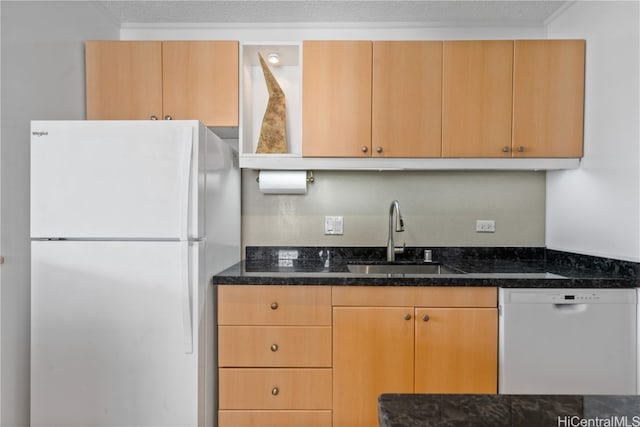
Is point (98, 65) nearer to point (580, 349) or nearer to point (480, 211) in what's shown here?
point (480, 211)

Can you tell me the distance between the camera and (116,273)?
150cm

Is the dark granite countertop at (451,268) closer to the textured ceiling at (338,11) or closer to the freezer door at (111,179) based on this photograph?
the freezer door at (111,179)

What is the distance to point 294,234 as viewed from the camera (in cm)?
232

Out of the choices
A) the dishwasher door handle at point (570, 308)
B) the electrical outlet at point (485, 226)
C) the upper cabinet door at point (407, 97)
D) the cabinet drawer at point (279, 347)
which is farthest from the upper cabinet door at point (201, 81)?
the dishwasher door handle at point (570, 308)

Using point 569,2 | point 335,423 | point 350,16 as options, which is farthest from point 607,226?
point 350,16

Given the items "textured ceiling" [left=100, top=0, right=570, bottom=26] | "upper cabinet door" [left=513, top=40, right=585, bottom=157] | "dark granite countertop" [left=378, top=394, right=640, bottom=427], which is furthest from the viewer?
→ "textured ceiling" [left=100, top=0, right=570, bottom=26]

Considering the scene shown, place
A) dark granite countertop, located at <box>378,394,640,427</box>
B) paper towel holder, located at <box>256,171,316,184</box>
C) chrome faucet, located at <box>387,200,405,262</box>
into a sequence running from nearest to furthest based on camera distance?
dark granite countertop, located at <box>378,394,640,427</box>
chrome faucet, located at <box>387,200,405,262</box>
paper towel holder, located at <box>256,171,316,184</box>

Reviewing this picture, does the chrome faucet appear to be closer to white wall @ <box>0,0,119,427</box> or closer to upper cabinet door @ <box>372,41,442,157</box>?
upper cabinet door @ <box>372,41,442,157</box>

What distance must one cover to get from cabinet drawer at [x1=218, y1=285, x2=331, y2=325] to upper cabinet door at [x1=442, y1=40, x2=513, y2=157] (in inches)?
44.2

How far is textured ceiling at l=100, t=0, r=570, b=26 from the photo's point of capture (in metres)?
2.04

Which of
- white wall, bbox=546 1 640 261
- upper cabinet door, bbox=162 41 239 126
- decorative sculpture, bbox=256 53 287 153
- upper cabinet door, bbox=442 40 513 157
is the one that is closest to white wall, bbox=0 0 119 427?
upper cabinet door, bbox=162 41 239 126

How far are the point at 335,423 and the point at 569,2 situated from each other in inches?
100

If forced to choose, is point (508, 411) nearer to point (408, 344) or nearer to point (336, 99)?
point (408, 344)

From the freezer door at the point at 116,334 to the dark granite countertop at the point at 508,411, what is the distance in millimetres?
1145
